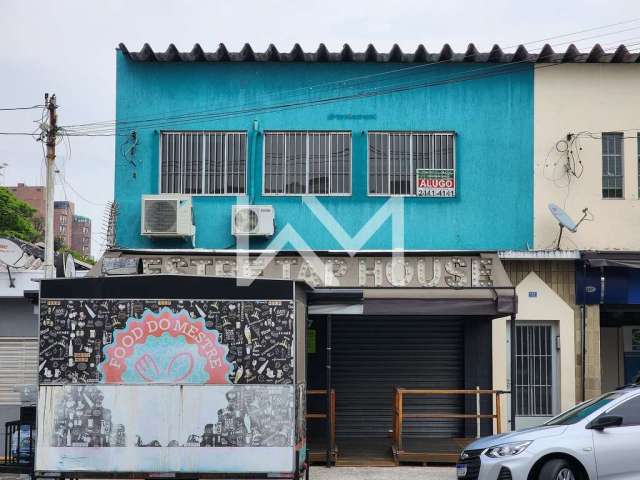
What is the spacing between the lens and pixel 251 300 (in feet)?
38.9

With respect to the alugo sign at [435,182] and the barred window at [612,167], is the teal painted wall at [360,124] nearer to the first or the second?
the alugo sign at [435,182]

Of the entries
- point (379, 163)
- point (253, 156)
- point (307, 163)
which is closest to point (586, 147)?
point (379, 163)

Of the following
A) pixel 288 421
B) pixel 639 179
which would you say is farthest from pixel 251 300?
pixel 639 179

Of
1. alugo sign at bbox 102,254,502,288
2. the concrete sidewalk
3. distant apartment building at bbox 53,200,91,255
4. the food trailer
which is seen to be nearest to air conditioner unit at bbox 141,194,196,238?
alugo sign at bbox 102,254,502,288

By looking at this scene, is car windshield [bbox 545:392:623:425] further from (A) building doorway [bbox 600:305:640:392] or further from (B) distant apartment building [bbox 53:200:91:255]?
(B) distant apartment building [bbox 53:200:91:255]

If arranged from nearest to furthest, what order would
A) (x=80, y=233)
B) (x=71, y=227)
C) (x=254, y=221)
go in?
(x=254, y=221) → (x=71, y=227) → (x=80, y=233)

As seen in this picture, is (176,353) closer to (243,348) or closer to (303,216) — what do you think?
(243,348)

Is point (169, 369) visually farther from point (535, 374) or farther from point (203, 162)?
point (535, 374)

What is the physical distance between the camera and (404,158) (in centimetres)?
1869

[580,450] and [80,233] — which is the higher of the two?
[80,233]

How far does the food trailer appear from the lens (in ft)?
38.1

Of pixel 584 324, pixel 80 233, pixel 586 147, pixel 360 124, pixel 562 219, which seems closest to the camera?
pixel 562 219

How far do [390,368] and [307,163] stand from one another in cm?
438

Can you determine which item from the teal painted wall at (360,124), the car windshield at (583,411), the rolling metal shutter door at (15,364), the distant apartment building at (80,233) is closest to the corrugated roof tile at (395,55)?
the teal painted wall at (360,124)
